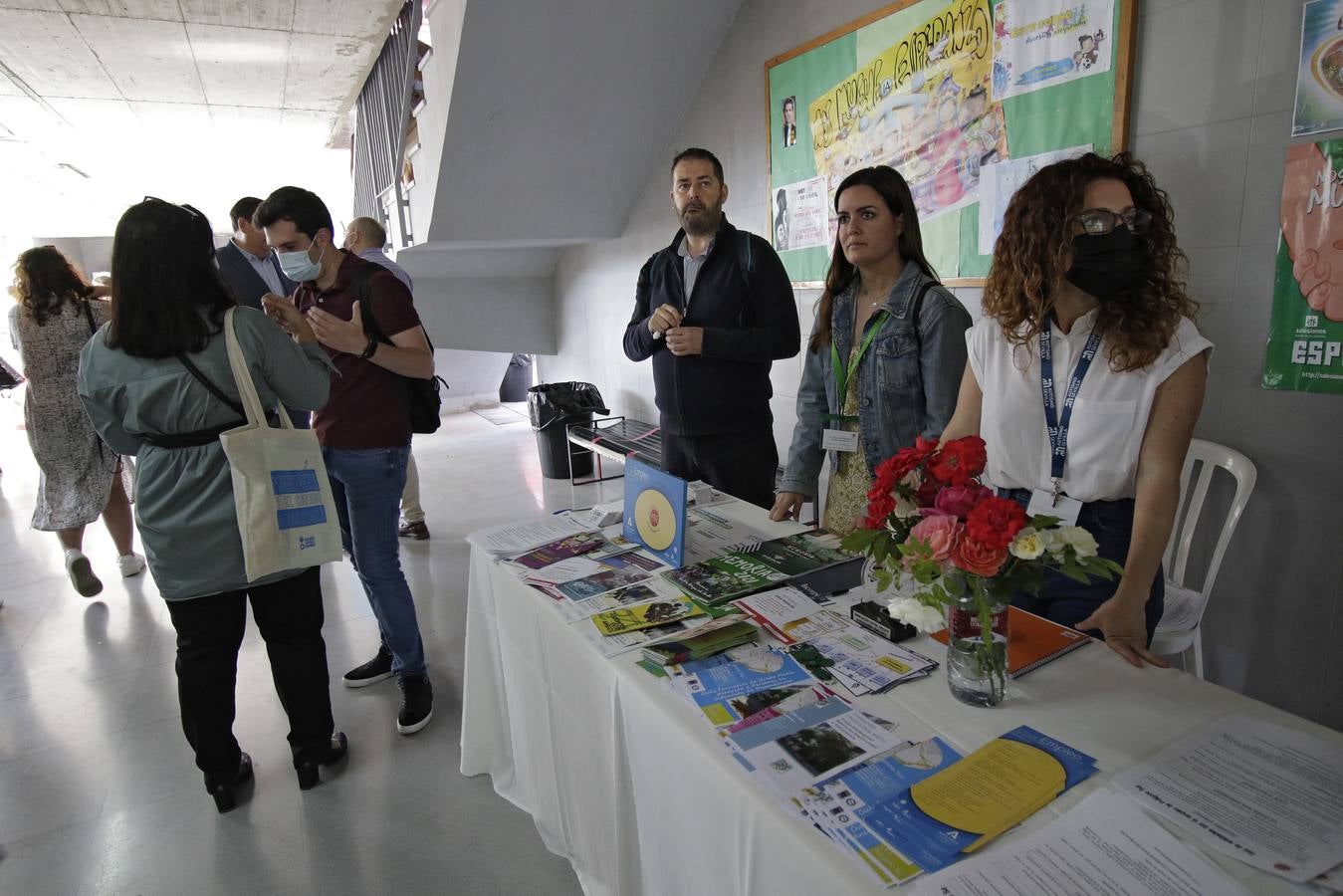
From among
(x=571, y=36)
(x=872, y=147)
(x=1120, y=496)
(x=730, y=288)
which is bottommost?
(x=1120, y=496)

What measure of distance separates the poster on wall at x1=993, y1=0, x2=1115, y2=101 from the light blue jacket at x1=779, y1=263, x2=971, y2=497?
99 cm

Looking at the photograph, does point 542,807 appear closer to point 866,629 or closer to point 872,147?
point 866,629

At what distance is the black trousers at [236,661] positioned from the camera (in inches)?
71.0

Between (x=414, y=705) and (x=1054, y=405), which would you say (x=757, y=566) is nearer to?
(x=1054, y=405)

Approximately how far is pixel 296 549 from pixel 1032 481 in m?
1.65

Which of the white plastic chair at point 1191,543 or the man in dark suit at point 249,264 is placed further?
the man in dark suit at point 249,264

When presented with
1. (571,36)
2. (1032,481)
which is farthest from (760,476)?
(571,36)

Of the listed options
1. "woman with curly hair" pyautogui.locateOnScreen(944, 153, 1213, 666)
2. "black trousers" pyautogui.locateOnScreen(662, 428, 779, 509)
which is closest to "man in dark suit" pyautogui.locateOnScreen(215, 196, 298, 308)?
"black trousers" pyautogui.locateOnScreen(662, 428, 779, 509)

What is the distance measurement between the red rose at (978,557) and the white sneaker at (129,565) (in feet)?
13.6

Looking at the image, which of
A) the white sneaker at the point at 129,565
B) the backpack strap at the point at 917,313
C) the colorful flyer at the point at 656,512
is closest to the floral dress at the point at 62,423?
the white sneaker at the point at 129,565

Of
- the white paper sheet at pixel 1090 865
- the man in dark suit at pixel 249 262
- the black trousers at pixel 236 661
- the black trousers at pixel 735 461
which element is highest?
the man in dark suit at pixel 249 262

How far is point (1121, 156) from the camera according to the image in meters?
1.32

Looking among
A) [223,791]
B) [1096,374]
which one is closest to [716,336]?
[1096,374]

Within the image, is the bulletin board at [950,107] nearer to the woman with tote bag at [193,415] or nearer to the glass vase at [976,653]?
the glass vase at [976,653]
